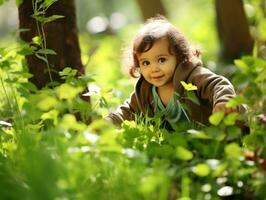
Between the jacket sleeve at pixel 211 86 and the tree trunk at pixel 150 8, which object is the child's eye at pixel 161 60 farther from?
the tree trunk at pixel 150 8

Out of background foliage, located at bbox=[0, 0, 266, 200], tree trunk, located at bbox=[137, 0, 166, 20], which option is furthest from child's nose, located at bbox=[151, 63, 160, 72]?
tree trunk, located at bbox=[137, 0, 166, 20]

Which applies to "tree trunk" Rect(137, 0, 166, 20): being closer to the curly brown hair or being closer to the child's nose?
the curly brown hair

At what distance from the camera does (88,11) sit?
13.8 metres

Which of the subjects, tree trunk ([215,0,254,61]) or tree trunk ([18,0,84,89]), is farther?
tree trunk ([215,0,254,61])

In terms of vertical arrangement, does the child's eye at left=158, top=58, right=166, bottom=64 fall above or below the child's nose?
above

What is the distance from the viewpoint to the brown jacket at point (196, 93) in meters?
2.81

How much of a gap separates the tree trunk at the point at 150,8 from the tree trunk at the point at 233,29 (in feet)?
2.71

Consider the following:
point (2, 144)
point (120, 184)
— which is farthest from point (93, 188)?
point (2, 144)

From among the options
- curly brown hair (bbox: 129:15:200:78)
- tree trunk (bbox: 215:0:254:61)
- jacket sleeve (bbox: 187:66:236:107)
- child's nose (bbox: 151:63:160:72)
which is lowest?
tree trunk (bbox: 215:0:254:61)

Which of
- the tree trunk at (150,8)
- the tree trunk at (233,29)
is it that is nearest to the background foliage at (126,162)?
the tree trunk at (233,29)

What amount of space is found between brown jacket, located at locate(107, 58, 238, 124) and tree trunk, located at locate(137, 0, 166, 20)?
341 centimetres

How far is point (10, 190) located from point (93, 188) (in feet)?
0.73

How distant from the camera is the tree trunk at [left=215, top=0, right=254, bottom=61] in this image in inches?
213

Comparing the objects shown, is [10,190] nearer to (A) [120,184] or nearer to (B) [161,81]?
(A) [120,184]
